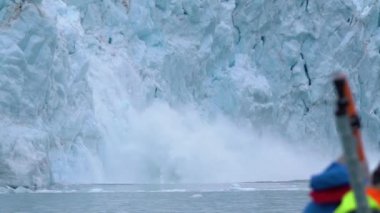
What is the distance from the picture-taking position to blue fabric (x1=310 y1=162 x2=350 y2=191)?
1910 millimetres

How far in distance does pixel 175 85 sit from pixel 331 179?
24065mm

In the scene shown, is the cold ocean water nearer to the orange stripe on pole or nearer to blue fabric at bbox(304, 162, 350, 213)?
blue fabric at bbox(304, 162, 350, 213)

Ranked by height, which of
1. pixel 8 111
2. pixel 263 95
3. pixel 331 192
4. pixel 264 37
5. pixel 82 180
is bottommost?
pixel 331 192

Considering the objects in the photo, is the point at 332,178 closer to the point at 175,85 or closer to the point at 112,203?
the point at 112,203

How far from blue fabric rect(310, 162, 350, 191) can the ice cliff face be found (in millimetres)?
17754

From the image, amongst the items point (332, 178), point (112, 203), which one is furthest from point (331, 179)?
point (112, 203)

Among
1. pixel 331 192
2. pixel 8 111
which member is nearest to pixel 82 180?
pixel 8 111

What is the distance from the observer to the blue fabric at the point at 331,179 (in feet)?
6.27

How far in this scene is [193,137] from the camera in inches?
1076

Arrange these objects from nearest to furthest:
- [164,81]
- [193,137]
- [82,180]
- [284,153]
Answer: [82,180]
[164,81]
[193,137]
[284,153]

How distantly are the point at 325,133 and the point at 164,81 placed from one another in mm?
6897

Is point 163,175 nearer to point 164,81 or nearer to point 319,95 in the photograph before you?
point 164,81

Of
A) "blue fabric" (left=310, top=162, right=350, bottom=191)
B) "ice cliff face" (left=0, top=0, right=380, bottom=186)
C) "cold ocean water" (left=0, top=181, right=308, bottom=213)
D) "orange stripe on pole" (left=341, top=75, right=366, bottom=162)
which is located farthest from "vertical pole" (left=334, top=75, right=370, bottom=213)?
"ice cliff face" (left=0, top=0, right=380, bottom=186)

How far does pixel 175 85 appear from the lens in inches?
1022
